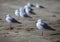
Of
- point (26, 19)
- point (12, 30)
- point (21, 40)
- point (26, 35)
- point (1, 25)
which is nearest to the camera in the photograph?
point (21, 40)

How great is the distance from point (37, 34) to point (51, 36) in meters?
0.43

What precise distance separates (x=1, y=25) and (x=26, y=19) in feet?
4.25

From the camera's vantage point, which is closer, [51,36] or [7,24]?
[51,36]

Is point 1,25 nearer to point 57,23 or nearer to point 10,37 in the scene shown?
point 10,37

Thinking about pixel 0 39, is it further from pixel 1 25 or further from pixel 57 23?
pixel 57 23

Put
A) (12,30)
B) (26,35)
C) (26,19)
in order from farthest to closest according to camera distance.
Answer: (26,19), (12,30), (26,35)

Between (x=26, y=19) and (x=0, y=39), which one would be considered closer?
(x=0, y=39)

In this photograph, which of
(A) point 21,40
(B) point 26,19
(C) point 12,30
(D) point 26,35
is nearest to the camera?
(A) point 21,40

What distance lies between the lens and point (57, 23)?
8.85 m

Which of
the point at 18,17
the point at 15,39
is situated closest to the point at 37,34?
the point at 15,39

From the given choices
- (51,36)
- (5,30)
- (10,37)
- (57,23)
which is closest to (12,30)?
(5,30)

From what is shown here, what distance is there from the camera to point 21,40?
22.5ft

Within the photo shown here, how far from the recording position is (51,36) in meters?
7.25

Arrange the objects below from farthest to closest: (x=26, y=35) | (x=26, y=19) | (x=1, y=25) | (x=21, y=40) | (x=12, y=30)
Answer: (x=26, y=19) → (x=1, y=25) → (x=12, y=30) → (x=26, y=35) → (x=21, y=40)
